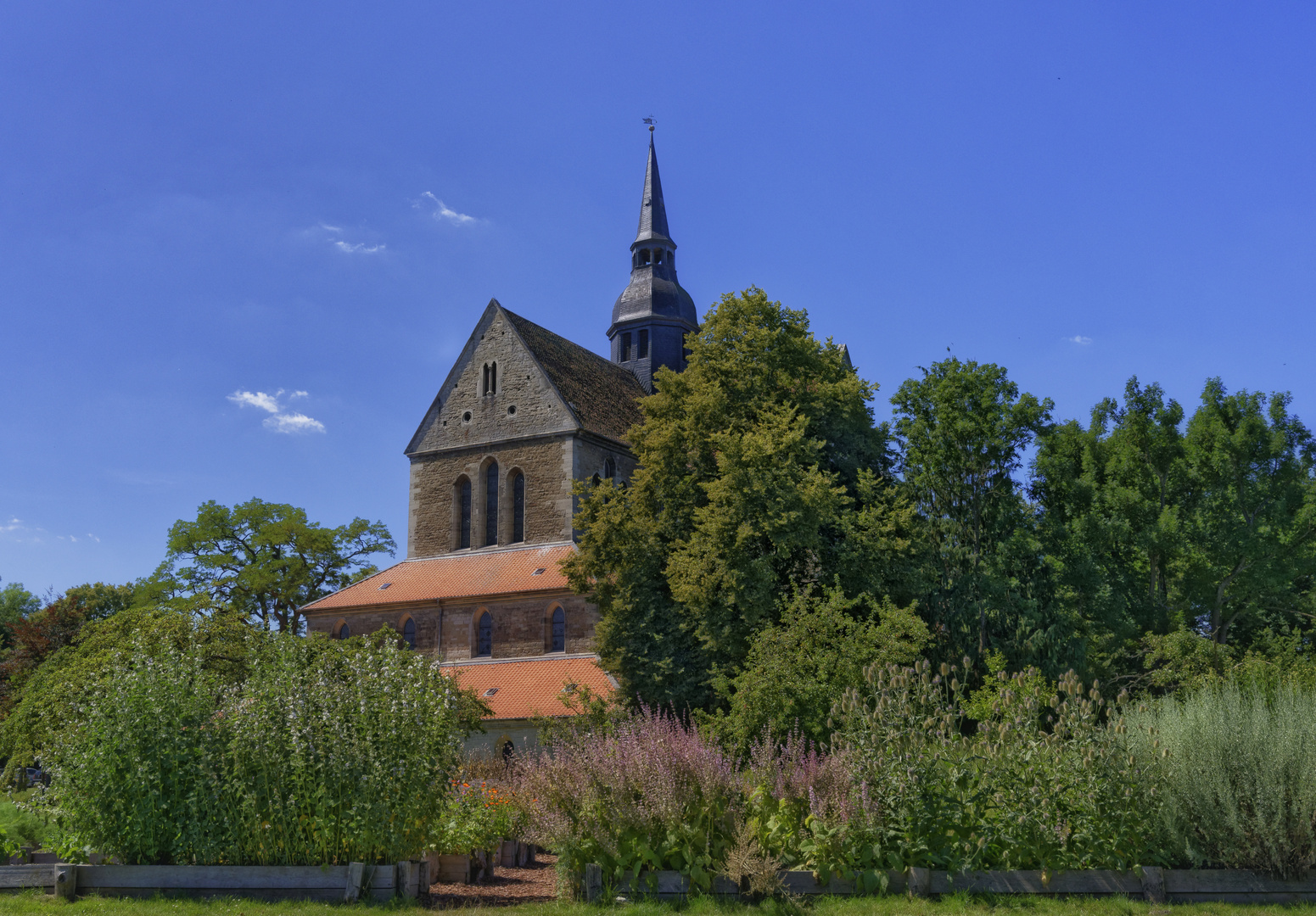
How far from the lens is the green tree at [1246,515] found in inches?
1305

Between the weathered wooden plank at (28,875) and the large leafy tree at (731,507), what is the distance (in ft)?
42.1

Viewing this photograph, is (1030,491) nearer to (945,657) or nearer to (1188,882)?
(945,657)

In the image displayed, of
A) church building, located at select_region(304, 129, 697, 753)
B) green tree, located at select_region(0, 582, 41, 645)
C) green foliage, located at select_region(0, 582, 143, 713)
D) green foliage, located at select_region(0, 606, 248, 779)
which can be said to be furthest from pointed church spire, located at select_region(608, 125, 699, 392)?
green tree, located at select_region(0, 582, 41, 645)

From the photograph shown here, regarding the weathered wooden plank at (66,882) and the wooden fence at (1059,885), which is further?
the weathered wooden plank at (66,882)

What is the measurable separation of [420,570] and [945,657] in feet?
60.7

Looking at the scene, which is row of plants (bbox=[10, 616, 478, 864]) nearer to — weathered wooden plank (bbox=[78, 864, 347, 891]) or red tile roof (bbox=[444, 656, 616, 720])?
weathered wooden plank (bbox=[78, 864, 347, 891])

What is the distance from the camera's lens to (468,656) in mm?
33906

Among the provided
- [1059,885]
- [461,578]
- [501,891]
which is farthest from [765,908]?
[461,578]

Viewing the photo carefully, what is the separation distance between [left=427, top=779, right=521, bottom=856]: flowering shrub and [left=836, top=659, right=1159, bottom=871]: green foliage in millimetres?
4975

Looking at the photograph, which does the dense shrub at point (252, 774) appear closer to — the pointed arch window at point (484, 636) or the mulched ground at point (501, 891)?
the mulched ground at point (501, 891)

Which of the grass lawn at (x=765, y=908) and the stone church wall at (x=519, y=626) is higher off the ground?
the stone church wall at (x=519, y=626)

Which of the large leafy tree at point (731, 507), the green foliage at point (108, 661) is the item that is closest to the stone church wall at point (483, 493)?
the large leafy tree at point (731, 507)

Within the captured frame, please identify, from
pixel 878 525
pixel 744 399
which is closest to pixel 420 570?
pixel 744 399

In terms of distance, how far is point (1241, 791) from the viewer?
1073 centimetres
